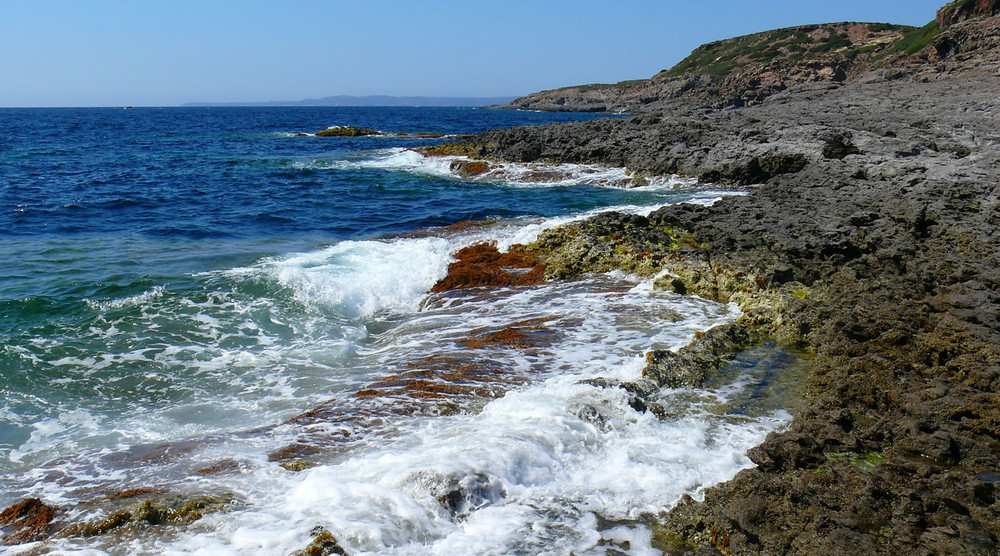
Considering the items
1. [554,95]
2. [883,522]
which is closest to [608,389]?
[883,522]

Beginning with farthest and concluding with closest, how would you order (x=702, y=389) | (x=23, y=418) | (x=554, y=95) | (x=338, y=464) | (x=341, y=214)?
1. (x=554, y=95)
2. (x=341, y=214)
3. (x=23, y=418)
4. (x=702, y=389)
5. (x=338, y=464)

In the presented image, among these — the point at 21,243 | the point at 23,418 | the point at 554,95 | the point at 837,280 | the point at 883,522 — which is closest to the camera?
the point at 883,522

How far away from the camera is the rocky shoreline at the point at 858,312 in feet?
15.3

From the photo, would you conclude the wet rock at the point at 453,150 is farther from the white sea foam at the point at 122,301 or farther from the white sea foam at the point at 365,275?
the white sea foam at the point at 122,301

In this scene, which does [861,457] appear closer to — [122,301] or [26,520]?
[26,520]

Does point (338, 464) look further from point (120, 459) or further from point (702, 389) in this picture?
point (702, 389)

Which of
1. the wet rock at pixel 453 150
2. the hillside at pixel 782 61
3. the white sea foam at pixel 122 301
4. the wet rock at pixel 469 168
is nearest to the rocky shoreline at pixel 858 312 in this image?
the white sea foam at pixel 122 301

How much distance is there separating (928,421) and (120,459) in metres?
8.02

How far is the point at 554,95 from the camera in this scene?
142750 mm

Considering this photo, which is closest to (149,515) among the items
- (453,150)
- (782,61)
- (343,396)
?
(343,396)

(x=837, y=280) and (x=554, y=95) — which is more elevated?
(x=554, y=95)

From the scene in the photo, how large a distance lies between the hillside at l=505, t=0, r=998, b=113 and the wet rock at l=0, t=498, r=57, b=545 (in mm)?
58775

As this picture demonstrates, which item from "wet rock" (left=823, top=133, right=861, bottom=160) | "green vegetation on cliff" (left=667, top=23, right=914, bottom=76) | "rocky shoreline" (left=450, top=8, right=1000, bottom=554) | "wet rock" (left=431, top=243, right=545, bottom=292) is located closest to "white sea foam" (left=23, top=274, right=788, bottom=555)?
"rocky shoreline" (left=450, top=8, right=1000, bottom=554)

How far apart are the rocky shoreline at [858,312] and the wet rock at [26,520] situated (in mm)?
4914
